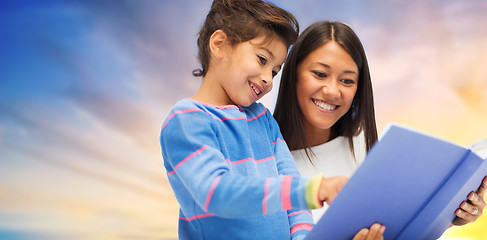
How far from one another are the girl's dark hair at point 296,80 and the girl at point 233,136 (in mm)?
554

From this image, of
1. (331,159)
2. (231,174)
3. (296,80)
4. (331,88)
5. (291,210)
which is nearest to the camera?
(231,174)

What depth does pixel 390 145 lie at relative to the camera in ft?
3.22

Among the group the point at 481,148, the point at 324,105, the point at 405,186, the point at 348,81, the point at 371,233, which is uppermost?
the point at 348,81

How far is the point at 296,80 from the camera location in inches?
83.8

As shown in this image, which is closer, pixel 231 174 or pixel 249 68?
pixel 231 174

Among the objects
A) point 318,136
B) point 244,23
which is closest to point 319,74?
point 318,136

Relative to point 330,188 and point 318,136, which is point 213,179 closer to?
point 330,188

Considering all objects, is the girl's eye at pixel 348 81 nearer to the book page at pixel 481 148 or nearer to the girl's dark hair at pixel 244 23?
the girl's dark hair at pixel 244 23

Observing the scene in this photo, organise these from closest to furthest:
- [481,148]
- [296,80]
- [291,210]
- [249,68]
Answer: [481,148] → [249,68] → [291,210] → [296,80]

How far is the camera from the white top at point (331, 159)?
2.25 meters

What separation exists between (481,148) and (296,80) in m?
1.00

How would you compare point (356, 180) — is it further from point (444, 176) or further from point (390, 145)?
point (444, 176)

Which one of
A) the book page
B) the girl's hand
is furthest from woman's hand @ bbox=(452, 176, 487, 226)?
the girl's hand

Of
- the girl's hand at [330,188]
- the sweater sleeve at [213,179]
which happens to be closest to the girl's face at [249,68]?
the sweater sleeve at [213,179]
